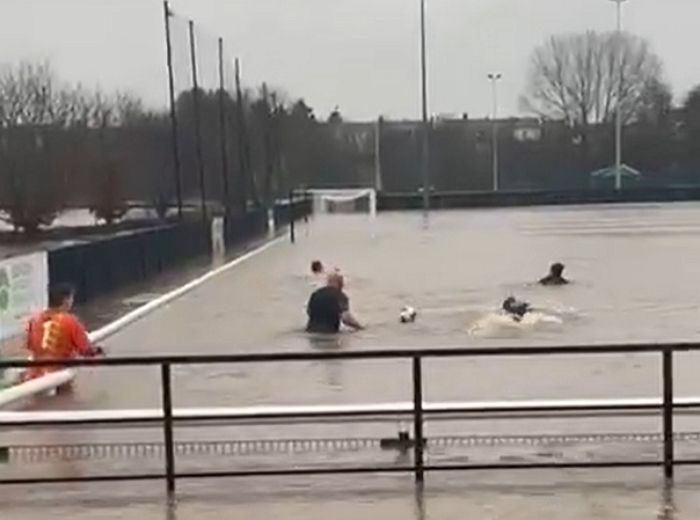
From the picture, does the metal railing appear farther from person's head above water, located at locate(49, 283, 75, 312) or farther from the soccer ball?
the soccer ball

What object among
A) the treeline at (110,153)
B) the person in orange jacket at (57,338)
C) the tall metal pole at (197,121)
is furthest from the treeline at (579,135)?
the person in orange jacket at (57,338)

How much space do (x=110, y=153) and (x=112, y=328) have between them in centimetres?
4665

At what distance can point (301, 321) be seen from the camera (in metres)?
25.8

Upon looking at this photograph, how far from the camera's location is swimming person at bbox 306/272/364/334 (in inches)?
898

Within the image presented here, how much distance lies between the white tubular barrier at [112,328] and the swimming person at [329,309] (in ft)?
10.9

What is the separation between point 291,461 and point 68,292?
5.71 m

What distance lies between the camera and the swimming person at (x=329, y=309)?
22.8 m

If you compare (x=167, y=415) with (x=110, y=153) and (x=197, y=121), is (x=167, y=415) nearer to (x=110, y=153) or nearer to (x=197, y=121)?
(x=197, y=121)

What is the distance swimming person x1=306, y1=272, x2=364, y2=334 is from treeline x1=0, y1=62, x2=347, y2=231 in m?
30.0

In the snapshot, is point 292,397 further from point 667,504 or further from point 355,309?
point 355,309

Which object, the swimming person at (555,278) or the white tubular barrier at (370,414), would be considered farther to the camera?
the swimming person at (555,278)

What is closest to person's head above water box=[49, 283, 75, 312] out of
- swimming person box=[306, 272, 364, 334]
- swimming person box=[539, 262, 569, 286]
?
swimming person box=[306, 272, 364, 334]

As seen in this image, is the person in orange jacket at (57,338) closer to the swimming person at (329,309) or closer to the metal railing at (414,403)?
the metal railing at (414,403)

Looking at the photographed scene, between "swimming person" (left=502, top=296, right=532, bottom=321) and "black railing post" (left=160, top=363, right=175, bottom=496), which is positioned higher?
"black railing post" (left=160, top=363, right=175, bottom=496)
